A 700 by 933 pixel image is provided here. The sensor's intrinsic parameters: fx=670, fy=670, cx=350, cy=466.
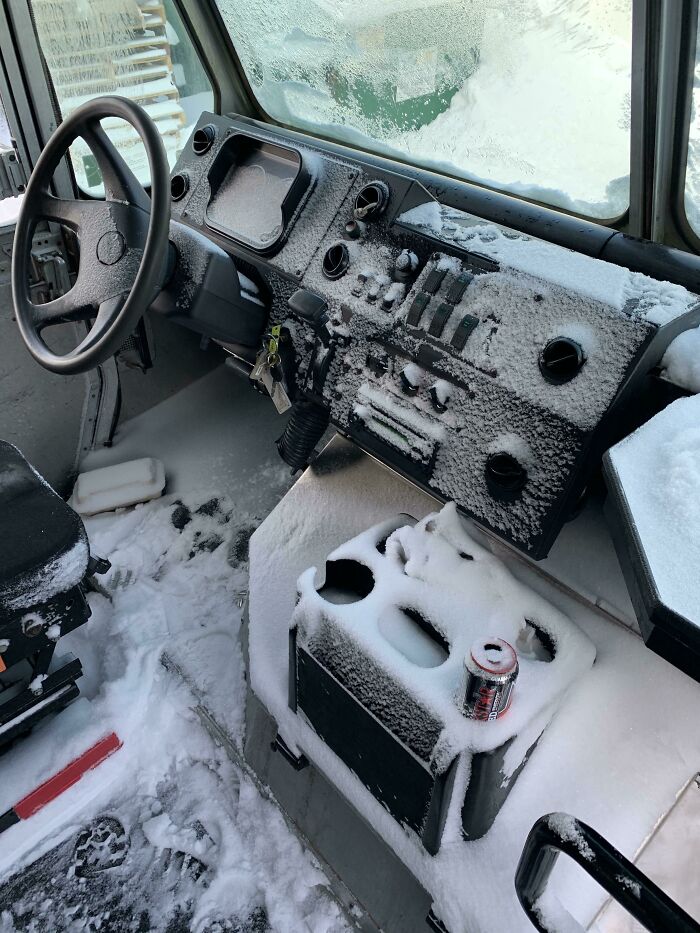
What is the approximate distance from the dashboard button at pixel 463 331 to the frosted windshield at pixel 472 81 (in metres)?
0.67

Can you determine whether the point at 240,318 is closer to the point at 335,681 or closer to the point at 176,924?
the point at 335,681

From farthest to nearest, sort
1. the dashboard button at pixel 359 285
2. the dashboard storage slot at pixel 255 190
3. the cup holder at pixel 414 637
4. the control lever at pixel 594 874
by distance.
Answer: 1. the dashboard storage slot at pixel 255 190
2. the dashboard button at pixel 359 285
3. the cup holder at pixel 414 637
4. the control lever at pixel 594 874

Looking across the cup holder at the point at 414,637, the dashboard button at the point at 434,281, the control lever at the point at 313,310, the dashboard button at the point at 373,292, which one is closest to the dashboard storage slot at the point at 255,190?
the control lever at the point at 313,310

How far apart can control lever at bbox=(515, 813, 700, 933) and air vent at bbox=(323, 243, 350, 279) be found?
1.27 meters

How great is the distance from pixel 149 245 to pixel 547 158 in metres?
1.10

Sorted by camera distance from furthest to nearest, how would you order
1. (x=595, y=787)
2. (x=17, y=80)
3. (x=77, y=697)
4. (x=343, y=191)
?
(x=17, y=80), (x=343, y=191), (x=77, y=697), (x=595, y=787)

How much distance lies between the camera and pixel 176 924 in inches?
53.6

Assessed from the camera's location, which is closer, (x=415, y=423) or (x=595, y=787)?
(x=595, y=787)

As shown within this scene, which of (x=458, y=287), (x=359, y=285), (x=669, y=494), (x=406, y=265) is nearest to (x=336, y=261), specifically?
(x=359, y=285)

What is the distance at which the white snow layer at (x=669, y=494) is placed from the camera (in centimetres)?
78

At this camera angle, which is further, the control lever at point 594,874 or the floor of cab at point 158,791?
Answer: the floor of cab at point 158,791

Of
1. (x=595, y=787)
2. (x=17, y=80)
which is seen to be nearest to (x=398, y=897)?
(x=595, y=787)

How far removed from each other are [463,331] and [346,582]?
22.2 inches

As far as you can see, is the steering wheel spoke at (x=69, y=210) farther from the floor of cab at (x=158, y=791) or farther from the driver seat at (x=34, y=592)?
the floor of cab at (x=158, y=791)
